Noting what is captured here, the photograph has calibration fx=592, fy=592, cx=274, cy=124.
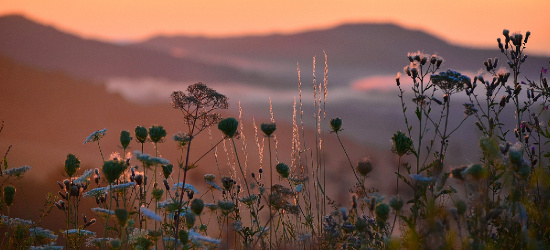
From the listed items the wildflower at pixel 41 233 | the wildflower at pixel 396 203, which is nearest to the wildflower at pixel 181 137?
the wildflower at pixel 41 233

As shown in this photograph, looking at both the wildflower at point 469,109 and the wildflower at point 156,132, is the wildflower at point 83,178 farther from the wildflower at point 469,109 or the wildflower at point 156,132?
the wildflower at point 469,109

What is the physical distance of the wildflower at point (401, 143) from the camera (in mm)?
4598

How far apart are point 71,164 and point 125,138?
469mm

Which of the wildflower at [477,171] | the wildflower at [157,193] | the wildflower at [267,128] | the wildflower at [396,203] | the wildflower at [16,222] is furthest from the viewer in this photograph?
the wildflower at [16,222]

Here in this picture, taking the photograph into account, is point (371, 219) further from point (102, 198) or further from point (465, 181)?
point (102, 198)

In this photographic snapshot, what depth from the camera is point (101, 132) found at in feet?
17.0

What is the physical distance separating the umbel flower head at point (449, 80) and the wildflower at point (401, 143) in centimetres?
67

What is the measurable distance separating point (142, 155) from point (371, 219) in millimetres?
1818

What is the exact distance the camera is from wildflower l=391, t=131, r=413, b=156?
4.60 metres

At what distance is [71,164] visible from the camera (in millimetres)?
4691

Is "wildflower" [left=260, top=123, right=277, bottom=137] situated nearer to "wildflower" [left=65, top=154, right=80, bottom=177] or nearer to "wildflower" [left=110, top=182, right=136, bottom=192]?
"wildflower" [left=110, top=182, right=136, bottom=192]

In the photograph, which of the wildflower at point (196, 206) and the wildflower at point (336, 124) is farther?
the wildflower at point (336, 124)

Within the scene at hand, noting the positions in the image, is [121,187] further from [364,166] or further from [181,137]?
[364,166]

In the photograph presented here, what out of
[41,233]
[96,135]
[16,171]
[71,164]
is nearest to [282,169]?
[96,135]
